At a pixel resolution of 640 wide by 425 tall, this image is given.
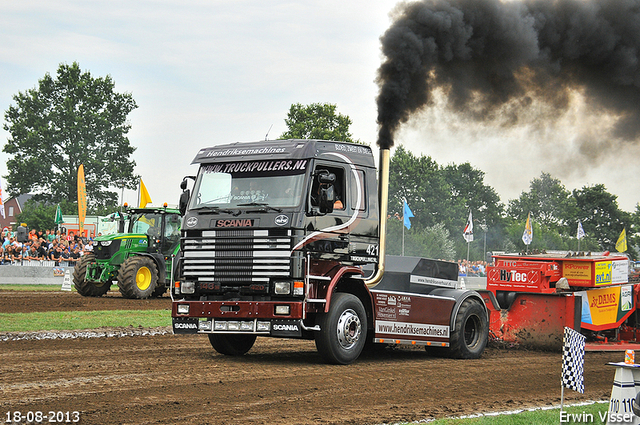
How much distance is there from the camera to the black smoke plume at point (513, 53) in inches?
527

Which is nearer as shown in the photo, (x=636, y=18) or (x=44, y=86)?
(x=636, y=18)

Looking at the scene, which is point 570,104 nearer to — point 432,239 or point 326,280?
point 326,280

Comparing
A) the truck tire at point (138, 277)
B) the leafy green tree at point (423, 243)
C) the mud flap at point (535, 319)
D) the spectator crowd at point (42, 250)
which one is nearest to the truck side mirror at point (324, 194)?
the mud flap at point (535, 319)

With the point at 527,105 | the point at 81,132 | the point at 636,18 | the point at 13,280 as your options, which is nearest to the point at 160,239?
the point at 13,280

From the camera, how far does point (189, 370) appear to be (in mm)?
9453

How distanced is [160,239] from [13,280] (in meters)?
9.59

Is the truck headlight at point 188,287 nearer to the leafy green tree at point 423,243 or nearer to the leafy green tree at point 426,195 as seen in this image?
the leafy green tree at point 423,243

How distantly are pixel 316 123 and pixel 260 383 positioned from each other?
Answer: 40.7 m

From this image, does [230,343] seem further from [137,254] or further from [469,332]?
[137,254]

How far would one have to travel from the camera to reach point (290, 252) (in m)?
9.73

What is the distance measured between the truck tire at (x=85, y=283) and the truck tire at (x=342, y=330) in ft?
49.0

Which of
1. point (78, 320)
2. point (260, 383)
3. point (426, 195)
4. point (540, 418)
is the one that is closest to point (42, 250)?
point (78, 320)

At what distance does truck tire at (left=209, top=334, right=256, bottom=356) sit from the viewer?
11414 millimetres

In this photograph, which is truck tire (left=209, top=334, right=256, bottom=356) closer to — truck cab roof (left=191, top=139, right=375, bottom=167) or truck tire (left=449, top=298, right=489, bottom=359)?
truck cab roof (left=191, top=139, right=375, bottom=167)
